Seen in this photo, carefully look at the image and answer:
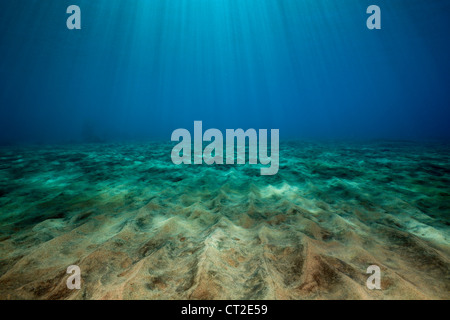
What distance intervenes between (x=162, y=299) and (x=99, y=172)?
6.88 meters

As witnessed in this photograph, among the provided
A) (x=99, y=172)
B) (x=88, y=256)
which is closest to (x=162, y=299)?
(x=88, y=256)

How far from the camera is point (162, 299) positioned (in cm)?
182

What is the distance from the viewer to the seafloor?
1.94 meters

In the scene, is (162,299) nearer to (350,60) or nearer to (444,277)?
(444,277)

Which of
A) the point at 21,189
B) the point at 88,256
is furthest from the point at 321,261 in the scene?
the point at 21,189

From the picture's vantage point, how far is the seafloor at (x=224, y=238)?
194 cm

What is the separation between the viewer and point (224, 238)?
2.91 m

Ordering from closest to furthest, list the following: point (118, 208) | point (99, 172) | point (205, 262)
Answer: point (205, 262)
point (118, 208)
point (99, 172)

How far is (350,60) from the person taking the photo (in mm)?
105750

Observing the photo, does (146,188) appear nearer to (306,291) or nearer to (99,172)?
(99,172)

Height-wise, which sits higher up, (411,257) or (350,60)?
(350,60)

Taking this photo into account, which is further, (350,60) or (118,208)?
(350,60)
